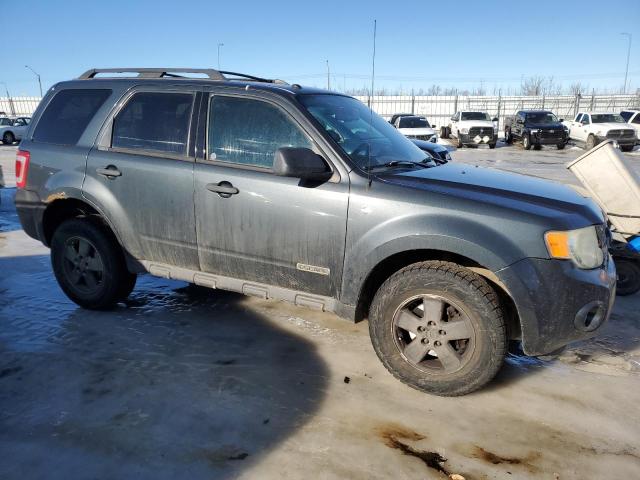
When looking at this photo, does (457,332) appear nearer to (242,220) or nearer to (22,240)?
(242,220)

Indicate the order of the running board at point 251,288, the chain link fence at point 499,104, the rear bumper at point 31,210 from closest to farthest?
the running board at point 251,288
the rear bumper at point 31,210
the chain link fence at point 499,104

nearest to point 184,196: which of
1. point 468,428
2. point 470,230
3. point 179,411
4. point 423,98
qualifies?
point 179,411

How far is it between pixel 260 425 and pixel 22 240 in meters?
5.34

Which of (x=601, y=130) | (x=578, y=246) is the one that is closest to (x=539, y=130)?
(x=601, y=130)

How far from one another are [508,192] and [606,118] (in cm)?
2319

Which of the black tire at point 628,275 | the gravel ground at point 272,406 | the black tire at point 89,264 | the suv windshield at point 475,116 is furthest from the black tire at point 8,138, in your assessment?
the black tire at point 628,275

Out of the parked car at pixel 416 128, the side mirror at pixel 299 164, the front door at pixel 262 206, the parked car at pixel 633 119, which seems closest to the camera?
the side mirror at pixel 299 164

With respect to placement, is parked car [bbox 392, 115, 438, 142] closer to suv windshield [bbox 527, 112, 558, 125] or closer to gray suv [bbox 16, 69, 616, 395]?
suv windshield [bbox 527, 112, 558, 125]

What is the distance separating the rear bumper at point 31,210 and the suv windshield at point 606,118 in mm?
24140

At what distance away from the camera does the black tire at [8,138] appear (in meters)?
26.2

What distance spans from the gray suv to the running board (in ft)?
0.04

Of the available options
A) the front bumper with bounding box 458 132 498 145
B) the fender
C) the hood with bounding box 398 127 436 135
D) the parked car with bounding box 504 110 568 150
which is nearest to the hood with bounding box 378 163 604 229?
the fender

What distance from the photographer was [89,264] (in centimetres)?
399

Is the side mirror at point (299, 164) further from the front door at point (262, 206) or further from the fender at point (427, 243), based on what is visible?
the fender at point (427, 243)
